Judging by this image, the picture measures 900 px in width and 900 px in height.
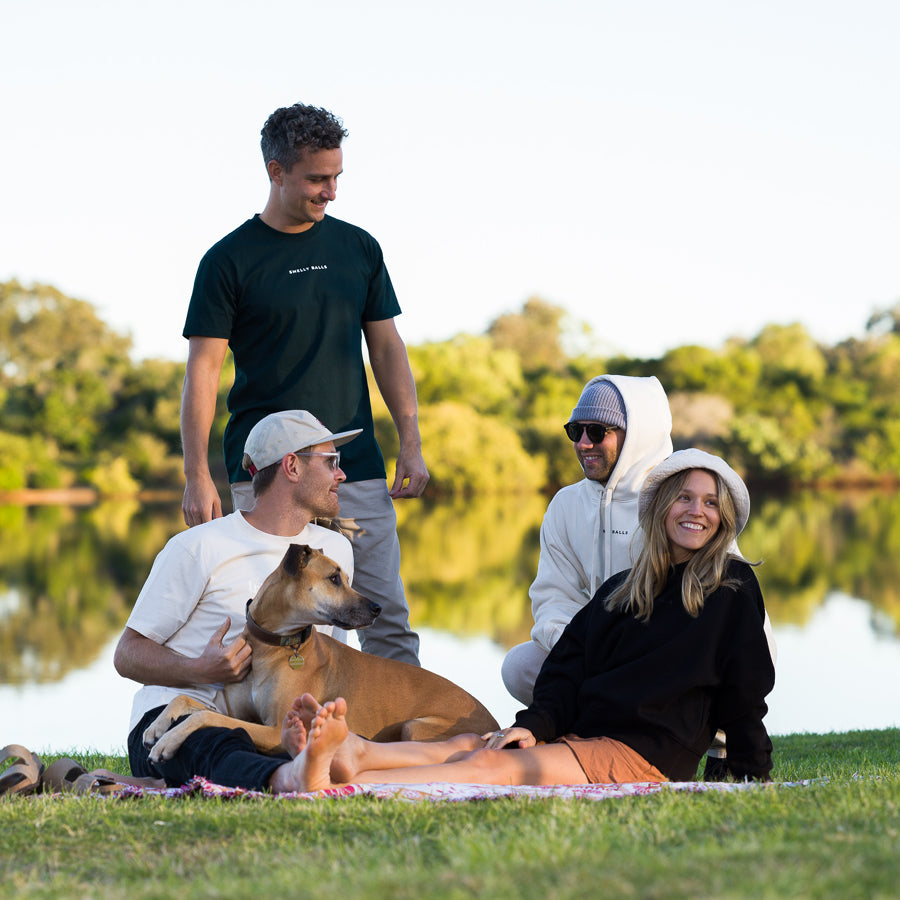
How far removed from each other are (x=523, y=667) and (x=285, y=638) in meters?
1.40

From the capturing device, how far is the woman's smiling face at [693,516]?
4734 mm

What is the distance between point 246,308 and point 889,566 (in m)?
24.5

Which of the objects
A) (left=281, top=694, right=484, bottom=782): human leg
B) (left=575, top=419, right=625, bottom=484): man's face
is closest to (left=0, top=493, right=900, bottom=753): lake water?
(left=575, top=419, right=625, bottom=484): man's face

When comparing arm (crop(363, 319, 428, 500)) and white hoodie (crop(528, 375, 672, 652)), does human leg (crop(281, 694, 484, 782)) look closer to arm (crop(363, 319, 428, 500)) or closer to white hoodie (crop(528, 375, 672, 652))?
white hoodie (crop(528, 375, 672, 652))

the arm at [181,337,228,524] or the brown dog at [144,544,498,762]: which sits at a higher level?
the arm at [181,337,228,524]

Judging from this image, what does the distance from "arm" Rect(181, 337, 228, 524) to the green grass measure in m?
1.59

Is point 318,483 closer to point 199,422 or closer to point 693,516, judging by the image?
point 199,422

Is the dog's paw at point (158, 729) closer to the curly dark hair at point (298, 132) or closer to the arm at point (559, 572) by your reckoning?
the arm at point (559, 572)

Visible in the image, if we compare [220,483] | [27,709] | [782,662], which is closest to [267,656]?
[27,709]

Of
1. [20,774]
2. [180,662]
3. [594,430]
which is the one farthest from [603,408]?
[20,774]

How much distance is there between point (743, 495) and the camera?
4.79 m

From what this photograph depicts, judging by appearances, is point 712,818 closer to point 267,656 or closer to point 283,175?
point 267,656

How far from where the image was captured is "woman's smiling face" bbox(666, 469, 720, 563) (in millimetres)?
4734

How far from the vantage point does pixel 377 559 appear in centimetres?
580
